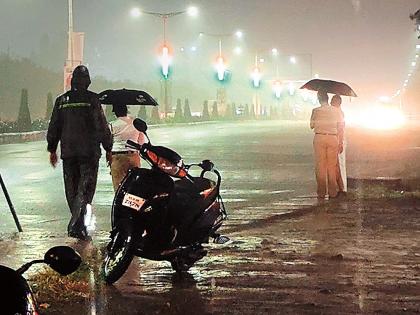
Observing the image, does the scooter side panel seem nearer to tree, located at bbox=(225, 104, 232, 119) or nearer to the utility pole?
the utility pole

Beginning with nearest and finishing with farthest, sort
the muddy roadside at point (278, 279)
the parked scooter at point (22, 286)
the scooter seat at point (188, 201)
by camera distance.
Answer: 1. the parked scooter at point (22, 286)
2. the muddy roadside at point (278, 279)
3. the scooter seat at point (188, 201)

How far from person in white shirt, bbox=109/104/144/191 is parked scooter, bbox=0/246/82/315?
6440 mm

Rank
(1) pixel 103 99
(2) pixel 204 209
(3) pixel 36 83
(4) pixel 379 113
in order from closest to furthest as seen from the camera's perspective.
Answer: (2) pixel 204 209, (1) pixel 103 99, (3) pixel 36 83, (4) pixel 379 113

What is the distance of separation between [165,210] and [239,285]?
3.04 feet

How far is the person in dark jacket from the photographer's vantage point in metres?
8.83

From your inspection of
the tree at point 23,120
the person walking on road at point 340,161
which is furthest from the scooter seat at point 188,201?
the tree at point 23,120

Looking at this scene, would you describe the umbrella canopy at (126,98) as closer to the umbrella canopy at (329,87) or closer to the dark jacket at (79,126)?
the dark jacket at (79,126)

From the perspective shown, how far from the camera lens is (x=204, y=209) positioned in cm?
739

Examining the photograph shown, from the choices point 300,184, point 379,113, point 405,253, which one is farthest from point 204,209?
point 379,113

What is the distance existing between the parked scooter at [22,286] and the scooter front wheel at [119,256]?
131 inches

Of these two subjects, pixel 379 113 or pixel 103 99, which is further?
pixel 379 113

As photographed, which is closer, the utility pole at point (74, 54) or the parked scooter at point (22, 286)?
the parked scooter at point (22, 286)

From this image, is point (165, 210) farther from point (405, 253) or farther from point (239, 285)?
point (405, 253)

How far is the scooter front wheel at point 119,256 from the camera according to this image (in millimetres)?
6676
